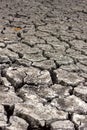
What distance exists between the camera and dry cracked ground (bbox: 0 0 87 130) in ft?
5.83

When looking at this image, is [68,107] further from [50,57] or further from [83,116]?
[50,57]

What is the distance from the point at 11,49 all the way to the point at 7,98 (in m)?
0.97

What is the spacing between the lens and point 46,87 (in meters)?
2.19

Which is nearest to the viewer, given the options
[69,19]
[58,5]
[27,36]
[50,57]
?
[50,57]

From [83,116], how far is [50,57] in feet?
3.30

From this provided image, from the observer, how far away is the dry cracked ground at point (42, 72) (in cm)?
178

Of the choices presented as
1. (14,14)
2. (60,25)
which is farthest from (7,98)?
(14,14)

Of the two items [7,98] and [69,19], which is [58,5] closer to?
[69,19]

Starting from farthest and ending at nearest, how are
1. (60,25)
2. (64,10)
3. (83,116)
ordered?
1. (64,10)
2. (60,25)
3. (83,116)

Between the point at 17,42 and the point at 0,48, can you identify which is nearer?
the point at 0,48

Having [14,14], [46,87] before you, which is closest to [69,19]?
[14,14]

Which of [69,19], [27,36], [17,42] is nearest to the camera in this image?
[17,42]

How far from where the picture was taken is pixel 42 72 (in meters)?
2.40

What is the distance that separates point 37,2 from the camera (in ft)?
18.5
